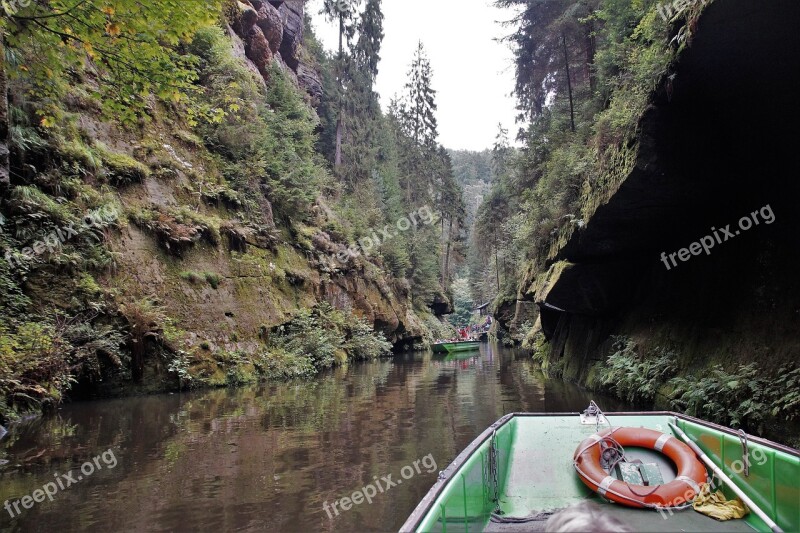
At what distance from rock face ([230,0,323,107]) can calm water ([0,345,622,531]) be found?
65.1 feet

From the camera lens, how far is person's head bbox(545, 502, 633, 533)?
169 centimetres

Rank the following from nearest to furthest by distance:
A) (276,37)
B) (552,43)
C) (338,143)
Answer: (552,43) < (276,37) < (338,143)

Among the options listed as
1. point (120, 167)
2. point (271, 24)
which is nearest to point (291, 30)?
point (271, 24)

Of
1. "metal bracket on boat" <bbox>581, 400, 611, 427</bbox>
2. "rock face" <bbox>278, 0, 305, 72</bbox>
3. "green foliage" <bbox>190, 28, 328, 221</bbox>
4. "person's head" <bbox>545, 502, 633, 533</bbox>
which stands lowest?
"metal bracket on boat" <bbox>581, 400, 611, 427</bbox>

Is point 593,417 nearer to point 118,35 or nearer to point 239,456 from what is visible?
point 239,456

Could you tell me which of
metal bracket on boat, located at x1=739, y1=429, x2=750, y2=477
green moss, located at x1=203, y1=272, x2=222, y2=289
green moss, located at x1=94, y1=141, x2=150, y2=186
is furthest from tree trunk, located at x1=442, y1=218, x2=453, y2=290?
metal bracket on boat, located at x1=739, y1=429, x2=750, y2=477

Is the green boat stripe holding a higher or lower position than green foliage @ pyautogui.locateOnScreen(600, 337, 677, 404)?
lower

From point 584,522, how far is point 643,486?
10.3 feet

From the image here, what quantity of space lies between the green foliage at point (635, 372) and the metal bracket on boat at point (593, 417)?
12.7 feet

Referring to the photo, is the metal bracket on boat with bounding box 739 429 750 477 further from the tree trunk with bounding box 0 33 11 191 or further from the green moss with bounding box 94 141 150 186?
the green moss with bounding box 94 141 150 186

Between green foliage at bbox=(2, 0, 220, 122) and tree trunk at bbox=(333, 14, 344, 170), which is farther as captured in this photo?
tree trunk at bbox=(333, 14, 344, 170)

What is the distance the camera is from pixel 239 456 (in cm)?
644

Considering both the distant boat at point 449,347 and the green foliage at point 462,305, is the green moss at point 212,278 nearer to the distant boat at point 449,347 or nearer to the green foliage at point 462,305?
the distant boat at point 449,347

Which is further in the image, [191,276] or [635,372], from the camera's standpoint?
[191,276]
